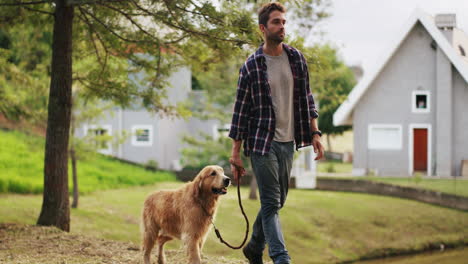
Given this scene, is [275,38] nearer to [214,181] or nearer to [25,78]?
[214,181]

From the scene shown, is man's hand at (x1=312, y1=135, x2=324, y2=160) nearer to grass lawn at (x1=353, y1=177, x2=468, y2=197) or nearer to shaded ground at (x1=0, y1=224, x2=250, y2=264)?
shaded ground at (x1=0, y1=224, x2=250, y2=264)

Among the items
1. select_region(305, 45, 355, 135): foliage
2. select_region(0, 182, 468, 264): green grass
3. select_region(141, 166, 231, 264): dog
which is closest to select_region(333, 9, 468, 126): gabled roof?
select_region(305, 45, 355, 135): foliage

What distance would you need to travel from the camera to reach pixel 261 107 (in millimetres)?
4676

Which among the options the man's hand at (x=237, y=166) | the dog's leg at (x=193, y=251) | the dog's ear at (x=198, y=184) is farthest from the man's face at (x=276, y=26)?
the dog's leg at (x=193, y=251)

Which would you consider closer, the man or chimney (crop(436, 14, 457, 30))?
the man

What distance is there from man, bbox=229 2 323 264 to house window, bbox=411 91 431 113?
67.0 ft

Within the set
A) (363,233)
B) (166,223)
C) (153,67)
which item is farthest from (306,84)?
(363,233)

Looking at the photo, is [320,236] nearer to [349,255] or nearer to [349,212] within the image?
[349,255]

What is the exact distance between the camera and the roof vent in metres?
23.2

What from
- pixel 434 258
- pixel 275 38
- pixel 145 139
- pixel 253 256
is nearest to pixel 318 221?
pixel 434 258

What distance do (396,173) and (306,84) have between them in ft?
65.3

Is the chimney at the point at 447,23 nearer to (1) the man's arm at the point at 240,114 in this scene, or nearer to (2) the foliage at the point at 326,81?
(2) the foliage at the point at 326,81

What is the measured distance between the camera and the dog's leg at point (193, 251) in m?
5.68

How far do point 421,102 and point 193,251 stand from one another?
66.9 feet
